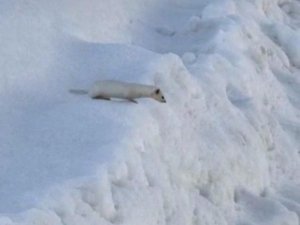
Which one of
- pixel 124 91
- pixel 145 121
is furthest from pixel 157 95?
pixel 145 121

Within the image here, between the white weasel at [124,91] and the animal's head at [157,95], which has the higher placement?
the animal's head at [157,95]

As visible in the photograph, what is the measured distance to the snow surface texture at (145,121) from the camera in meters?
3.61

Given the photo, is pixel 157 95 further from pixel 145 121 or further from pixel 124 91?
pixel 145 121

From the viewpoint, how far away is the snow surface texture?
361cm

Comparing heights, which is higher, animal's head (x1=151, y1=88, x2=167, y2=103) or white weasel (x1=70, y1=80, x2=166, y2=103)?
animal's head (x1=151, y1=88, x2=167, y2=103)

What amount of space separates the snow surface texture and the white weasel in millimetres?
42

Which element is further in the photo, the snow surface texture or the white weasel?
the white weasel

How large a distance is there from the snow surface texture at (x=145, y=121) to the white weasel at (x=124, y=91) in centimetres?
4

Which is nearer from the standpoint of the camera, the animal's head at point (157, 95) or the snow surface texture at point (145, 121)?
the snow surface texture at point (145, 121)

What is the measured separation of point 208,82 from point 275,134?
0.58 metres

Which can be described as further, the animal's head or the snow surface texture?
the animal's head

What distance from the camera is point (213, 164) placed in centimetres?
452

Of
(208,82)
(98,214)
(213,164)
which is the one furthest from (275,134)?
(98,214)

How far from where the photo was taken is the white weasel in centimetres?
436
